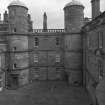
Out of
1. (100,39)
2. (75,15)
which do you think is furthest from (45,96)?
(75,15)

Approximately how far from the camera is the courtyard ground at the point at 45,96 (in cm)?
1501

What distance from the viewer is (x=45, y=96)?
1691 centimetres

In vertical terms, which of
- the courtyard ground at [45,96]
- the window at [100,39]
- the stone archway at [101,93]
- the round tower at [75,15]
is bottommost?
the courtyard ground at [45,96]

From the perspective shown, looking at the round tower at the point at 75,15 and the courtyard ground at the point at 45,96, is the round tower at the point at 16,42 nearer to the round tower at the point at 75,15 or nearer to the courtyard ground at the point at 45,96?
the courtyard ground at the point at 45,96

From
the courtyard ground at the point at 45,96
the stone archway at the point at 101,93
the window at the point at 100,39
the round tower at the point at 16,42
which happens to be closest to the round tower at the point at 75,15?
the window at the point at 100,39

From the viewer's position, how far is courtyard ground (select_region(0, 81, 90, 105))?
15006mm

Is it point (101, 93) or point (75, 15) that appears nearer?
point (101, 93)

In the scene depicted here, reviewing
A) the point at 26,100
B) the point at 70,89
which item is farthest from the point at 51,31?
the point at 26,100

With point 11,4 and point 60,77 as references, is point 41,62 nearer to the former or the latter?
point 60,77

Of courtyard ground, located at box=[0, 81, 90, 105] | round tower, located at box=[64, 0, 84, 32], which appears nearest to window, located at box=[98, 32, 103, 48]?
courtyard ground, located at box=[0, 81, 90, 105]

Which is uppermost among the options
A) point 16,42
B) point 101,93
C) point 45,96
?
point 16,42

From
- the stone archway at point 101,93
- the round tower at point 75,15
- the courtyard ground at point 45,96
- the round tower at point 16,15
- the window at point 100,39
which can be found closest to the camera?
the stone archway at point 101,93

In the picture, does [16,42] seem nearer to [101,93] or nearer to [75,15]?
[75,15]

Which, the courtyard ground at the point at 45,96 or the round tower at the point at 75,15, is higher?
the round tower at the point at 75,15
